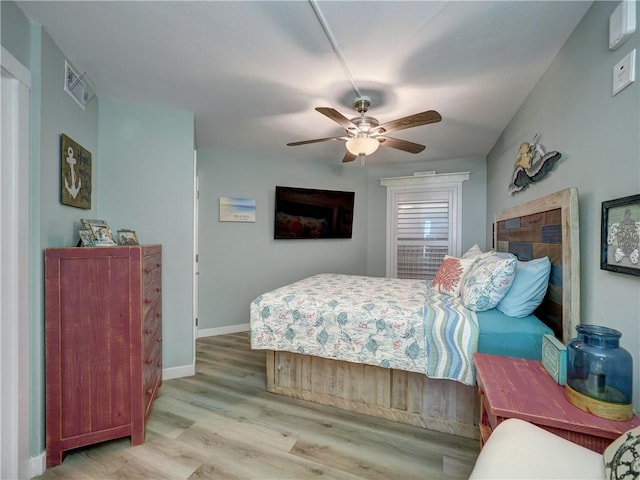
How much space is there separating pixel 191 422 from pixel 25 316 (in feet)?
3.96

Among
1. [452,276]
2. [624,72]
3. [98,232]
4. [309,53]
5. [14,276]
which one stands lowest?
[452,276]

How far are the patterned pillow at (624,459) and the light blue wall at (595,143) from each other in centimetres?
49

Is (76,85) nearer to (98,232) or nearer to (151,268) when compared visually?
(98,232)

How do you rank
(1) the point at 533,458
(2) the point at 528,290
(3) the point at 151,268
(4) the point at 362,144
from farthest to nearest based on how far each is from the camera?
(4) the point at 362,144 < (3) the point at 151,268 < (2) the point at 528,290 < (1) the point at 533,458

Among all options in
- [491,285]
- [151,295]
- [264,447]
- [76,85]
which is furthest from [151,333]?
[491,285]

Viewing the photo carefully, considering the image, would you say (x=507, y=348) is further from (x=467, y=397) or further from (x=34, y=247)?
(x=34, y=247)

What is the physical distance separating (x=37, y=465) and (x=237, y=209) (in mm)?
2961

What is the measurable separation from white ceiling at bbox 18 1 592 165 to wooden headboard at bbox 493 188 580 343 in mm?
967

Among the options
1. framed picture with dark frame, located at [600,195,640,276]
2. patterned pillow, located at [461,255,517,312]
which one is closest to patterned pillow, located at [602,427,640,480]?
framed picture with dark frame, located at [600,195,640,276]

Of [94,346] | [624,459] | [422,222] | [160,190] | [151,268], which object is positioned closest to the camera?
[624,459]

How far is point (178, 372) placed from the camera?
8.70 feet

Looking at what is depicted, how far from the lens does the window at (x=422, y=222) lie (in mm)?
4383

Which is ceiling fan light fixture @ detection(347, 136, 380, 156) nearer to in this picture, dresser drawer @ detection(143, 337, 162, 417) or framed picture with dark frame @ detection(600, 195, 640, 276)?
framed picture with dark frame @ detection(600, 195, 640, 276)

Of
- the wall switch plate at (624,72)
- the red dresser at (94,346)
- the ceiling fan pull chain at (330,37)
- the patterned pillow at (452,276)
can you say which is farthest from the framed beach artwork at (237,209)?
the wall switch plate at (624,72)
